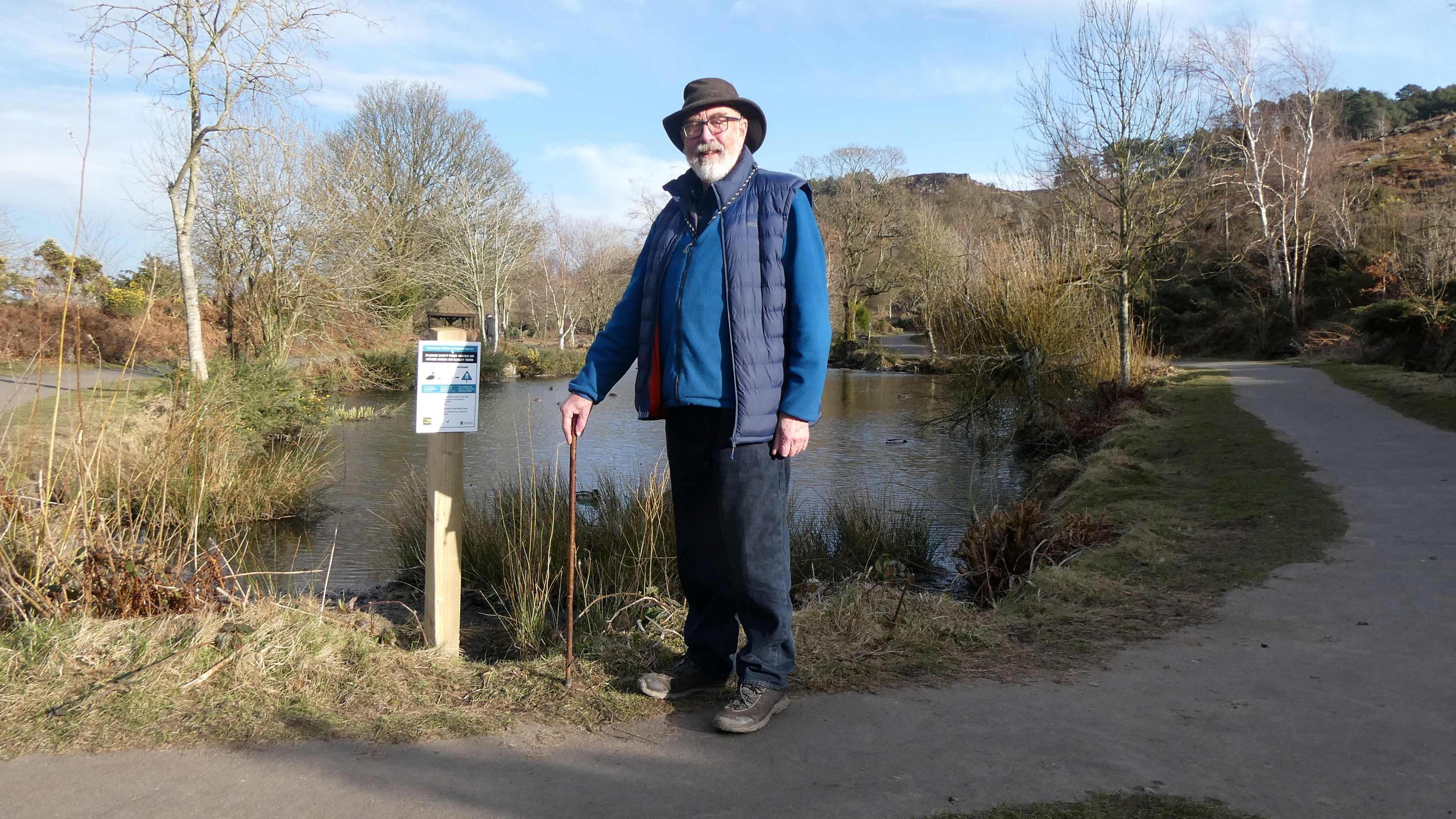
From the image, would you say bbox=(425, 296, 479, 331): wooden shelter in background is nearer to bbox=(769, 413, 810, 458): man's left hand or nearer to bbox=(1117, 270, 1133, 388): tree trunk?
bbox=(1117, 270, 1133, 388): tree trunk

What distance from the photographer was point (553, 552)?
654 cm

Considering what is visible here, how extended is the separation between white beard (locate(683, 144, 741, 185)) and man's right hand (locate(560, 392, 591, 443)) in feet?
2.76

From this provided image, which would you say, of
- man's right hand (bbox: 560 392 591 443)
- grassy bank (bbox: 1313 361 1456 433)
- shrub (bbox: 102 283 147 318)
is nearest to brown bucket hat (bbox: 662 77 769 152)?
man's right hand (bbox: 560 392 591 443)

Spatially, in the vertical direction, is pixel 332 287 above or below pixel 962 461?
above

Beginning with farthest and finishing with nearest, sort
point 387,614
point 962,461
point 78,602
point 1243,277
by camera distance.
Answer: point 1243,277 → point 962,461 → point 387,614 → point 78,602

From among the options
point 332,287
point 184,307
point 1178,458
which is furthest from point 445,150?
point 1178,458

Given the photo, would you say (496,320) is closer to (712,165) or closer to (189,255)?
(189,255)

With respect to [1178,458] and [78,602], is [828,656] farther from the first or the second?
[1178,458]

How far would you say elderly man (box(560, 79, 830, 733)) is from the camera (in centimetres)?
302

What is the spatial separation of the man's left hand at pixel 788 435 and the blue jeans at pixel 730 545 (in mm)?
44

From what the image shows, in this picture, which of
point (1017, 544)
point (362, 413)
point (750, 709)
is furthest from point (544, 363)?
point (750, 709)

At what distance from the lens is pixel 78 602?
3811 millimetres

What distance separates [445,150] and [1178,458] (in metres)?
36.7

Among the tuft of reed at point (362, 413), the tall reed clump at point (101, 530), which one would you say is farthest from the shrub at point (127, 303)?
the tall reed clump at point (101, 530)
